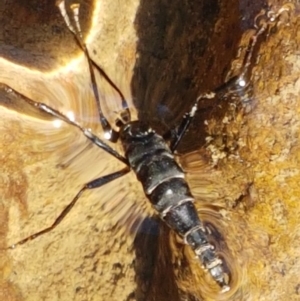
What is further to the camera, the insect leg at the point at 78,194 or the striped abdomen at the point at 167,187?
the insect leg at the point at 78,194

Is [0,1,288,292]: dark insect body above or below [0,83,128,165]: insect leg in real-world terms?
below

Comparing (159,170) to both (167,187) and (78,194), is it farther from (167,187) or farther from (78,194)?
(78,194)

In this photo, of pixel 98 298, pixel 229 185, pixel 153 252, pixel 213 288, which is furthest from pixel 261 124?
pixel 98 298

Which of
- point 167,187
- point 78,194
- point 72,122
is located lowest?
point 167,187

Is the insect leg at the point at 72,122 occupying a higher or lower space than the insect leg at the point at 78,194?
higher

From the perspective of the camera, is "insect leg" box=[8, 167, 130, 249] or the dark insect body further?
"insect leg" box=[8, 167, 130, 249]

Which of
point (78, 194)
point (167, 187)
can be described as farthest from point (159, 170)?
point (78, 194)
